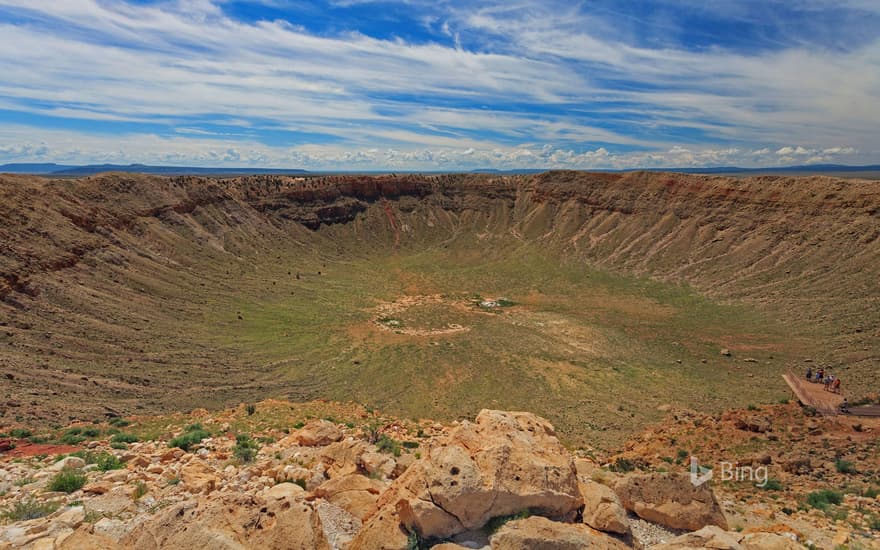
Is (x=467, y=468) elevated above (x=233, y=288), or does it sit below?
above

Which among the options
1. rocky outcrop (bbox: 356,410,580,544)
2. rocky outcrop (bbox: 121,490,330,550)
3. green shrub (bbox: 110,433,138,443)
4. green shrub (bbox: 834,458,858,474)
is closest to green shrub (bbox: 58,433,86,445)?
green shrub (bbox: 110,433,138,443)

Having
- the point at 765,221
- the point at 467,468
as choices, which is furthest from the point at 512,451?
the point at 765,221

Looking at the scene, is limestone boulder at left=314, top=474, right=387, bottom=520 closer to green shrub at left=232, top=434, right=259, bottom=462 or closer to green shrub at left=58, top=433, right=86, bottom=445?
green shrub at left=232, top=434, right=259, bottom=462

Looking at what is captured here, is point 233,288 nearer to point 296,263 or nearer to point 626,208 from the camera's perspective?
point 296,263

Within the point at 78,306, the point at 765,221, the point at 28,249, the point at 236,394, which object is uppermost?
the point at 765,221

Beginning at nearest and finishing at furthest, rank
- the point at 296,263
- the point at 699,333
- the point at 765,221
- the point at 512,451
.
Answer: the point at 512,451
the point at 699,333
the point at 765,221
the point at 296,263

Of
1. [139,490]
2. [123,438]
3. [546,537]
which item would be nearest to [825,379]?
[546,537]
